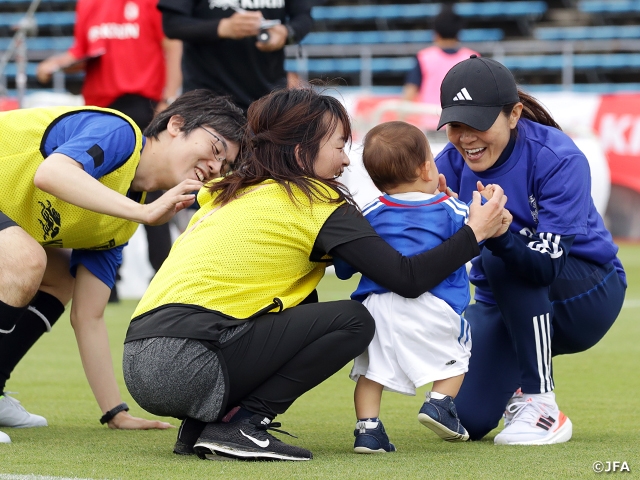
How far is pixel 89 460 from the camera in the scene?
2520 millimetres

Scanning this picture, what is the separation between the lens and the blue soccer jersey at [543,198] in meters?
2.78

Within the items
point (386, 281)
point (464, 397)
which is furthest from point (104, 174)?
point (464, 397)

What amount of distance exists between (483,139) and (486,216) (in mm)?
365

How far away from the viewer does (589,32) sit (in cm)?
1594

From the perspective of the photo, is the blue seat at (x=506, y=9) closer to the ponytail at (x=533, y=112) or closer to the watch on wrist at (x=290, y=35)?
the watch on wrist at (x=290, y=35)

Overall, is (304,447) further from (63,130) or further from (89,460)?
(63,130)

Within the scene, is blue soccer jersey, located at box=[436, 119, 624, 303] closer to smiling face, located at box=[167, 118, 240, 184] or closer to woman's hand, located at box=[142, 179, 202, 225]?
smiling face, located at box=[167, 118, 240, 184]

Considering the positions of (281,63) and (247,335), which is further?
(281,63)

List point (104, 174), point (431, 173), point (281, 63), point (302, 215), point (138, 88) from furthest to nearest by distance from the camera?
1. point (138, 88)
2. point (281, 63)
3. point (104, 174)
4. point (431, 173)
5. point (302, 215)

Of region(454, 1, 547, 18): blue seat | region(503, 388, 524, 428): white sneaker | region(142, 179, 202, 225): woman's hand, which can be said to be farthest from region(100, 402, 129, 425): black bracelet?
region(454, 1, 547, 18): blue seat

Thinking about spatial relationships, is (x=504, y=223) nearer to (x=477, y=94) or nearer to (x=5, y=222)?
(x=477, y=94)

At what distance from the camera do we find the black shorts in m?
2.81

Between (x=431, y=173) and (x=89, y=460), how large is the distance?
112cm

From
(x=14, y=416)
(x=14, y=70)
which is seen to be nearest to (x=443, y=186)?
(x=14, y=416)
